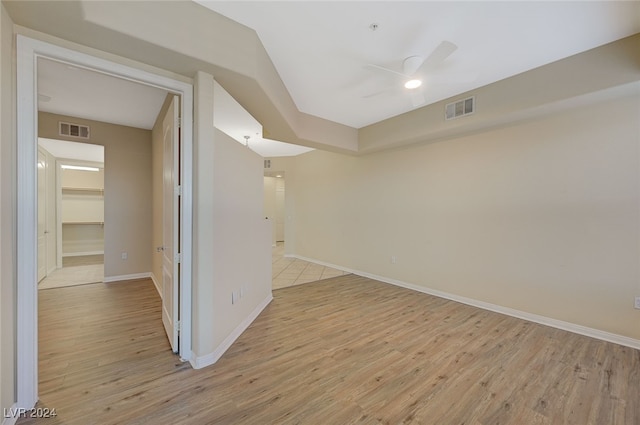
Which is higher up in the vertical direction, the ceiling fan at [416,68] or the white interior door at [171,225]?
the ceiling fan at [416,68]

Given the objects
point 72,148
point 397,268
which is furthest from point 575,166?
point 72,148

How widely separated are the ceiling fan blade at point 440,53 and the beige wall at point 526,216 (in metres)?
1.80

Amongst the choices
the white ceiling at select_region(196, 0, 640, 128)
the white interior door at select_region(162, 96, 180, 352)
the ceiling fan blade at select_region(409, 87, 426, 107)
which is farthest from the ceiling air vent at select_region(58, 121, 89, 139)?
the ceiling fan blade at select_region(409, 87, 426, 107)

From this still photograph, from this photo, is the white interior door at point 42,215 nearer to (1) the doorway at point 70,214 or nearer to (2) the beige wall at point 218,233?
(1) the doorway at point 70,214

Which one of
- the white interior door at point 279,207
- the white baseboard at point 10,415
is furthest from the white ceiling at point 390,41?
the white interior door at point 279,207

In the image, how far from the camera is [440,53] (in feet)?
6.97

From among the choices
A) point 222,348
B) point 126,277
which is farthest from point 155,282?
point 222,348

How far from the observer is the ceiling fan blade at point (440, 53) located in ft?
6.59

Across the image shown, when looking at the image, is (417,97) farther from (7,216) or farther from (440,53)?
(7,216)

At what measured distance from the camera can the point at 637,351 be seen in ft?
8.09

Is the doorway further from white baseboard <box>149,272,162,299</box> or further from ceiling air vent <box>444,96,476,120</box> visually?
ceiling air vent <box>444,96,476,120</box>

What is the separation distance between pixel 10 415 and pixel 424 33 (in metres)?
3.97

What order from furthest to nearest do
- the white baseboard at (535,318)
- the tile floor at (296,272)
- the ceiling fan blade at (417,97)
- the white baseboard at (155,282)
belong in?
the tile floor at (296,272) < the white baseboard at (155,282) < the ceiling fan blade at (417,97) < the white baseboard at (535,318)

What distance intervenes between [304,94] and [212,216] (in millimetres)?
2135
